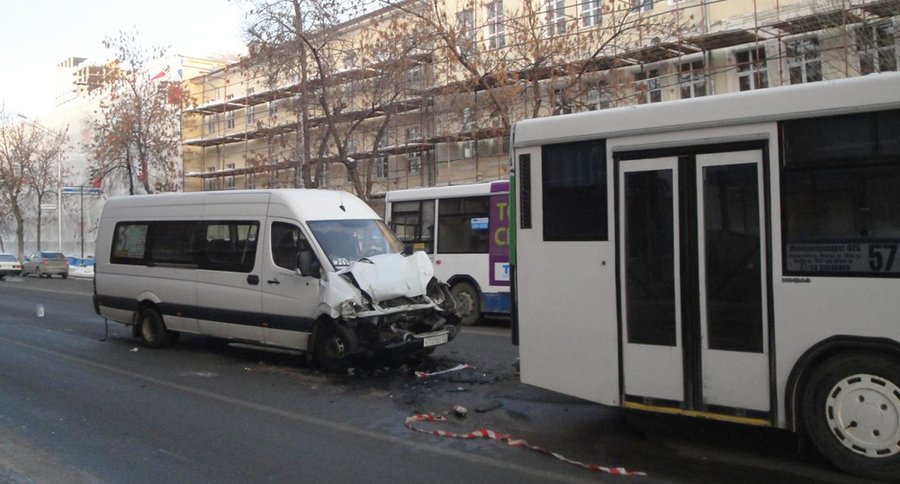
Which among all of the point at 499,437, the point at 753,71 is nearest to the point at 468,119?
the point at 753,71

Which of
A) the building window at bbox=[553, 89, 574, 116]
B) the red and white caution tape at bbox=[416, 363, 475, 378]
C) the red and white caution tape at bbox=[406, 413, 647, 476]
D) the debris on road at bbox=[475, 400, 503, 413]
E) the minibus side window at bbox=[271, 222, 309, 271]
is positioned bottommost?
the red and white caution tape at bbox=[406, 413, 647, 476]

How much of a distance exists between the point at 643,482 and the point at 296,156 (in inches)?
1068

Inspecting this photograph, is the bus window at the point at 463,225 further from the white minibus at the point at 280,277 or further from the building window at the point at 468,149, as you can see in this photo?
the building window at the point at 468,149

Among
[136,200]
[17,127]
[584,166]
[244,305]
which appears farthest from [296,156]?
[17,127]

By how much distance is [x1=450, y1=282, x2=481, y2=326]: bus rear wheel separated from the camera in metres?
15.2

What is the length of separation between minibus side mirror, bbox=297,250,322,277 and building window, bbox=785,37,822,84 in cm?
1625

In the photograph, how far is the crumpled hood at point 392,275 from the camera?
9328 millimetres

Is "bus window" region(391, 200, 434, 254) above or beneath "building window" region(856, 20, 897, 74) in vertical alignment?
beneath

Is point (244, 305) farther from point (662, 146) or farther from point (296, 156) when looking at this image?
point (296, 156)

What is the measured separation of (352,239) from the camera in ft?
33.5

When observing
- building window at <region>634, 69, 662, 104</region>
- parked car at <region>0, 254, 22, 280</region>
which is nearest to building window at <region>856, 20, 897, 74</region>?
building window at <region>634, 69, 662, 104</region>

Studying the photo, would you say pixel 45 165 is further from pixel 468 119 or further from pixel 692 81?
pixel 692 81

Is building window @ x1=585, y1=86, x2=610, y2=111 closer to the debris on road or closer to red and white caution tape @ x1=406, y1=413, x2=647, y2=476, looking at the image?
the debris on road

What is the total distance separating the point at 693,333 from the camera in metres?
5.82
